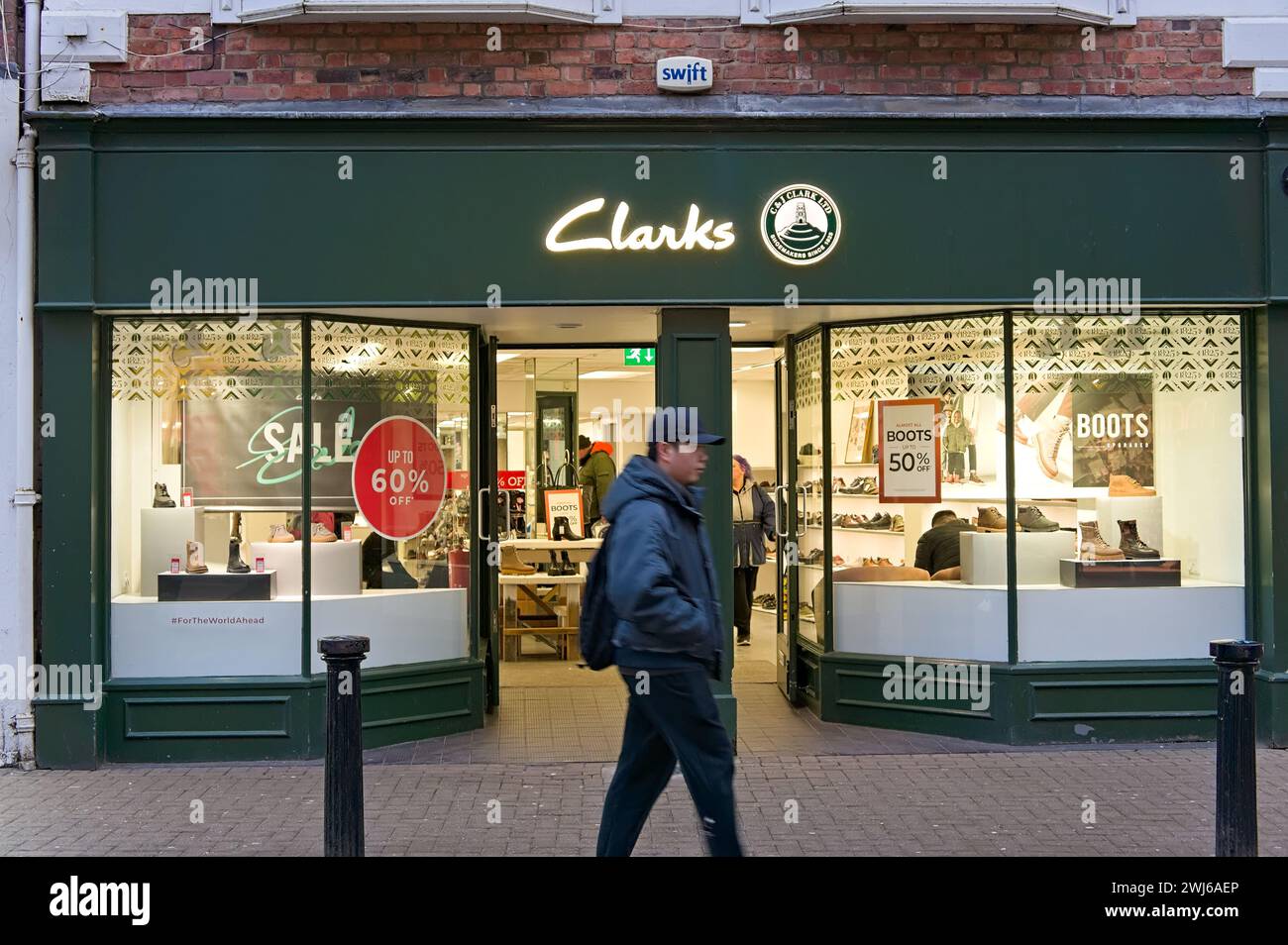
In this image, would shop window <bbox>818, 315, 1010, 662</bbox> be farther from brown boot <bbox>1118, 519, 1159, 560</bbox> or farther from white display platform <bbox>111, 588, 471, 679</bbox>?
white display platform <bbox>111, 588, 471, 679</bbox>

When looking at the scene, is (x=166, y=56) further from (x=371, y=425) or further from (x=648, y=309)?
(x=648, y=309)

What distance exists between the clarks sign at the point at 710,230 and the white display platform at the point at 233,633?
2.70m

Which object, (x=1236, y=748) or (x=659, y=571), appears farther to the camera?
(x=1236, y=748)

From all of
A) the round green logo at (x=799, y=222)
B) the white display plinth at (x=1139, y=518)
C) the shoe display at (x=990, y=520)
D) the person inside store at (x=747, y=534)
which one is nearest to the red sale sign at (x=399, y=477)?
the round green logo at (x=799, y=222)

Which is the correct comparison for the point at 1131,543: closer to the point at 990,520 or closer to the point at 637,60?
the point at 990,520

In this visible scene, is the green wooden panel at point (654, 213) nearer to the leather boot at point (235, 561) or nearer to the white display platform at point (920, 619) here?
the leather boot at point (235, 561)

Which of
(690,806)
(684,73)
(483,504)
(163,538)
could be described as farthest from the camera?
(483,504)

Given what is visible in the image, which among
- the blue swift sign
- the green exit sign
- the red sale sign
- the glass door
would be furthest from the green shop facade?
the green exit sign

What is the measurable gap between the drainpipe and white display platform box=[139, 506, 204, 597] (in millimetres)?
653

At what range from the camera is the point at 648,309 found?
8.16 m

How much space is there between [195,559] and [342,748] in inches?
125

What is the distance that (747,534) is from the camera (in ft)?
38.9

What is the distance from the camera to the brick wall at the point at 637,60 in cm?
790

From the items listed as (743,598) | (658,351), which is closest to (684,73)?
(658,351)
